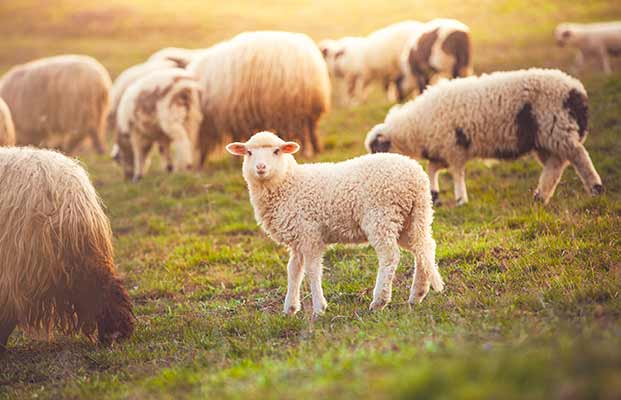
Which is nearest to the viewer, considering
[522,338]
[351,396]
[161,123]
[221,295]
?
[351,396]

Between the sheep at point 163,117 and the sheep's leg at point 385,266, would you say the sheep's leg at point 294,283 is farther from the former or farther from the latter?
the sheep at point 163,117

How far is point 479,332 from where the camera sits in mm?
4367

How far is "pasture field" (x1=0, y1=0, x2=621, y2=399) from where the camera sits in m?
3.21

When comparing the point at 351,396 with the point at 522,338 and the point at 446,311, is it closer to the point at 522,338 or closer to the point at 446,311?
the point at 522,338

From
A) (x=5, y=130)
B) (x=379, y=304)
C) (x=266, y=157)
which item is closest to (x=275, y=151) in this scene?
(x=266, y=157)

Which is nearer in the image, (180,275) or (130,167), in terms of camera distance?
(180,275)

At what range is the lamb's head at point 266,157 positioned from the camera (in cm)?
615

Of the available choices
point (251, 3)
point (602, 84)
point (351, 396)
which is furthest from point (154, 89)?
point (251, 3)

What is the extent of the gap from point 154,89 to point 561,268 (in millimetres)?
8043

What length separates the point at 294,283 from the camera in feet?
20.5

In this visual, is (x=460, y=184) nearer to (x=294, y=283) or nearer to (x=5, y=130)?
(x=294, y=283)

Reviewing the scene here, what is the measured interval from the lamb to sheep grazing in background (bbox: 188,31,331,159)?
6167 mm

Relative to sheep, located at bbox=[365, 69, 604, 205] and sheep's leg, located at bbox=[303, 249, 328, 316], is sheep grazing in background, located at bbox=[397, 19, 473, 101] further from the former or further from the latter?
sheep's leg, located at bbox=[303, 249, 328, 316]

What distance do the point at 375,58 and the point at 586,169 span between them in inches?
454
